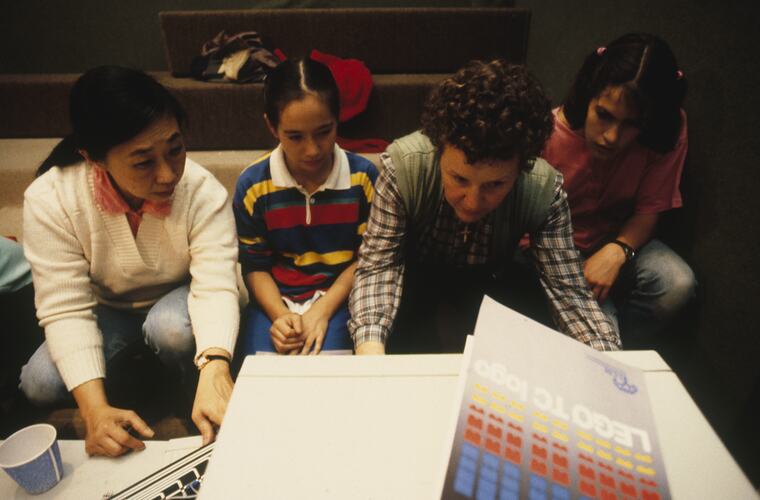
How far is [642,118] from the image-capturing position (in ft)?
3.56

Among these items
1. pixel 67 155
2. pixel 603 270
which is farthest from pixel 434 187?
pixel 67 155

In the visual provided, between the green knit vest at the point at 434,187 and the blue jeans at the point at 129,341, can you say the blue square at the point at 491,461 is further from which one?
the blue jeans at the point at 129,341

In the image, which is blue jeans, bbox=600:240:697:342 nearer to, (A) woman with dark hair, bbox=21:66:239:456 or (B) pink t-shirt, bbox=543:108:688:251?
(B) pink t-shirt, bbox=543:108:688:251

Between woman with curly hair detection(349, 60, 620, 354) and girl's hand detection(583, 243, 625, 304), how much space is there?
0.73 ft

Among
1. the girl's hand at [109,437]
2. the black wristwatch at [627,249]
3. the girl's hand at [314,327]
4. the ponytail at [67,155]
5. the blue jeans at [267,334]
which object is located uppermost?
the ponytail at [67,155]

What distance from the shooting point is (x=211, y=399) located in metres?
0.84

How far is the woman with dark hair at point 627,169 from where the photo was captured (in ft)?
3.50

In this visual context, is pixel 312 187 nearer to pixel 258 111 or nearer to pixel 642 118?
pixel 642 118

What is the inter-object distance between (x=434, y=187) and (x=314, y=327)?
0.47 meters

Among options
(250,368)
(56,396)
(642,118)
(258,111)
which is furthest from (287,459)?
(258,111)

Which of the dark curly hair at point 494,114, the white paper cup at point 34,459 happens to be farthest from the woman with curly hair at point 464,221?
the white paper cup at point 34,459

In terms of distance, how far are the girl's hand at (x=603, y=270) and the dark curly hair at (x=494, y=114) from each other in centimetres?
51

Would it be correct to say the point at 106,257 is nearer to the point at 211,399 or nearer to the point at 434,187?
the point at 211,399

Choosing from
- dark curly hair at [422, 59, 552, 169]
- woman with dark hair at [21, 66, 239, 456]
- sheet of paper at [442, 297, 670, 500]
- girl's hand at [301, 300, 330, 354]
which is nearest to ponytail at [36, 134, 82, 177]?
woman with dark hair at [21, 66, 239, 456]
